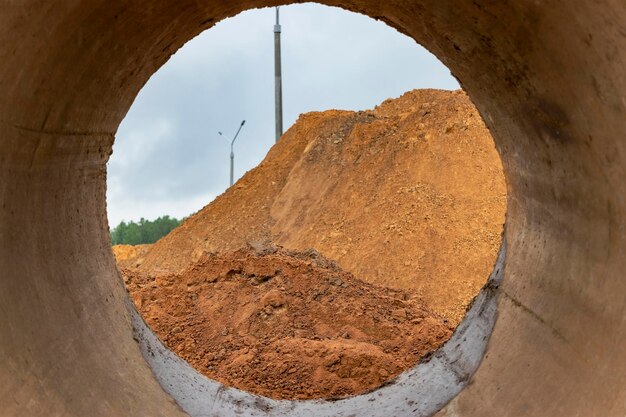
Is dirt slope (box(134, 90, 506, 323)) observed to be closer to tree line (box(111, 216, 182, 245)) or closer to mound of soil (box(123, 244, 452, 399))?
mound of soil (box(123, 244, 452, 399))

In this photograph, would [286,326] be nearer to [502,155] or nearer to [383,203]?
[502,155]

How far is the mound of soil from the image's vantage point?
659 cm

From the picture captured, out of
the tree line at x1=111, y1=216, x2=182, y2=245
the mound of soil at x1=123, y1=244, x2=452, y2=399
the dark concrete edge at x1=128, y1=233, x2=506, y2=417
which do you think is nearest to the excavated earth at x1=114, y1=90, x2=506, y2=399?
the mound of soil at x1=123, y1=244, x2=452, y2=399

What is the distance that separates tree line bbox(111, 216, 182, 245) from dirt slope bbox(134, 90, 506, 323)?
3941 centimetres

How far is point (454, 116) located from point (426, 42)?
1275 cm

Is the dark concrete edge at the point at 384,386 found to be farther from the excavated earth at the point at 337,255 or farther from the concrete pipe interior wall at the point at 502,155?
the excavated earth at the point at 337,255

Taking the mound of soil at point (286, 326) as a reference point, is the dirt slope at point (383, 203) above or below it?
above

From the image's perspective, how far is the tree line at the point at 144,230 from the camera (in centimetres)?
5962

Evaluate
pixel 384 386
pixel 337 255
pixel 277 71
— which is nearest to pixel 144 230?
pixel 277 71

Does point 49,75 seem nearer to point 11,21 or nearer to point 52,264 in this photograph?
point 11,21

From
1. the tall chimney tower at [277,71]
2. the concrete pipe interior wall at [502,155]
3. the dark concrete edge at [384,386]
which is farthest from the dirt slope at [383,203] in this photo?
the concrete pipe interior wall at [502,155]

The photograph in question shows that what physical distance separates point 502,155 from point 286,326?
5.02 m

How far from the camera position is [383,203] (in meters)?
15.6

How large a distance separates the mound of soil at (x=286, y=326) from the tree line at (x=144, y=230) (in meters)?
48.9
